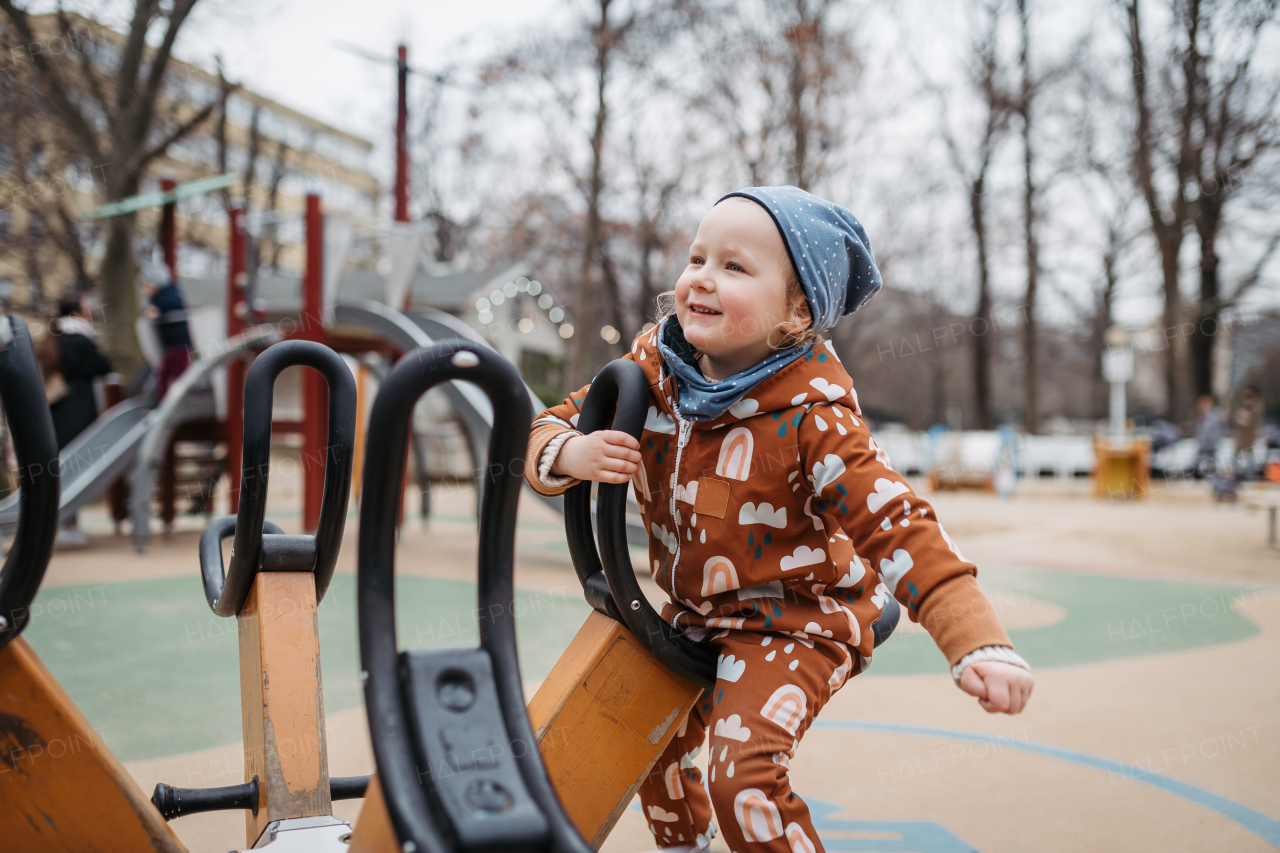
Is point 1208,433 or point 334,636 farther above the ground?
point 1208,433

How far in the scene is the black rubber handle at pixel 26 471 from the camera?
3.62ft

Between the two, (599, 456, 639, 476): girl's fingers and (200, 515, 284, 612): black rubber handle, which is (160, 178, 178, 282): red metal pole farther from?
(599, 456, 639, 476): girl's fingers

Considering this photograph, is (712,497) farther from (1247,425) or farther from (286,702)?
(1247,425)

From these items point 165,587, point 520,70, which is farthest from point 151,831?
point 520,70

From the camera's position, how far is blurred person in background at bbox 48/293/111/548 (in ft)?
21.6

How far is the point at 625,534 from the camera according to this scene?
4.40ft

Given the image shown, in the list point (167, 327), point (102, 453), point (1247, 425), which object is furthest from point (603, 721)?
point (1247, 425)

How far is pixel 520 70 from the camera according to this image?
47.9 ft

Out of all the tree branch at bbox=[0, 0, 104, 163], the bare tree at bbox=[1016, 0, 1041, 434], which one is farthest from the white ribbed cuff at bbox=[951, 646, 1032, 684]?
the bare tree at bbox=[1016, 0, 1041, 434]

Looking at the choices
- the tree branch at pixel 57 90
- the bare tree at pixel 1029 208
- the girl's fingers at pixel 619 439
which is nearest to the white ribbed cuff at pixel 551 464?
the girl's fingers at pixel 619 439

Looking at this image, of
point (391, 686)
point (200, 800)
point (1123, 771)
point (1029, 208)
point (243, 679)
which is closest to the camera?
point (391, 686)

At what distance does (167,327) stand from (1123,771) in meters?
7.29

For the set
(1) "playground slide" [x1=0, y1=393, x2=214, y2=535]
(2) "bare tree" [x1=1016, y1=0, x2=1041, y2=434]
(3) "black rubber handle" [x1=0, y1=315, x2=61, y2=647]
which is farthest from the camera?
(2) "bare tree" [x1=1016, y1=0, x2=1041, y2=434]

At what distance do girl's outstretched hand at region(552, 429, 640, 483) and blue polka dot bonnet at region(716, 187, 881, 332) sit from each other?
42cm
